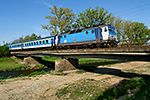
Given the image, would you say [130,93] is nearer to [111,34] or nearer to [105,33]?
[105,33]

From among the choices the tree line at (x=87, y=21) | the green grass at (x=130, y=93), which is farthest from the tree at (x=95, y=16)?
the green grass at (x=130, y=93)

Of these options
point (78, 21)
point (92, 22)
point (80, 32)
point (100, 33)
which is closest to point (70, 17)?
point (78, 21)

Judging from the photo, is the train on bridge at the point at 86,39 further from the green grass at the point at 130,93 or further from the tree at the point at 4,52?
the tree at the point at 4,52

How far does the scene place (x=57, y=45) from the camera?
28281 mm

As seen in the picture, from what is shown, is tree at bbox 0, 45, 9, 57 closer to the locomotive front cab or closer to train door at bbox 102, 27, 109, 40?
train door at bbox 102, 27, 109, 40

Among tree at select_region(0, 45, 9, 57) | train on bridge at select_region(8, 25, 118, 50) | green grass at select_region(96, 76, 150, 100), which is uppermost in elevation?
train on bridge at select_region(8, 25, 118, 50)

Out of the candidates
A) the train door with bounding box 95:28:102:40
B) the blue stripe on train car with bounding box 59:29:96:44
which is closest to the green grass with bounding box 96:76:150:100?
the train door with bounding box 95:28:102:40

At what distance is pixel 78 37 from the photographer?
23.0 m

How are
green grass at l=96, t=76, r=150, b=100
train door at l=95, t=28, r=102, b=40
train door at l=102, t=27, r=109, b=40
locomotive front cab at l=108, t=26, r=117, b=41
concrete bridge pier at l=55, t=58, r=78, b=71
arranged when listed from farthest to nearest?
concrete bridge pier at l=55, t=58, r=78, b=71 < train door at l=95, t=28, r=102, b=40 < locomotive front cab at l=108, t=26, r=117, b=41 < train door at l=102, t=27, r=109, b=40 < green grass at l=96, t=76, r=150, b=100

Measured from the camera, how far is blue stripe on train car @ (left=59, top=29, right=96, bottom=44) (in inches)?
823

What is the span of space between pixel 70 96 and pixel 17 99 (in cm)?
514

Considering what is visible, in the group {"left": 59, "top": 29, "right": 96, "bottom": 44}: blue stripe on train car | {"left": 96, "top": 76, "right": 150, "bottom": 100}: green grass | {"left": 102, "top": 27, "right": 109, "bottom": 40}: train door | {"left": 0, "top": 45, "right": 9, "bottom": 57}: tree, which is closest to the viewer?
{"left": 96, "top": 76, "right": 150, "bottom": 100}: green grass

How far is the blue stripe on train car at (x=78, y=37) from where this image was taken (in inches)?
823

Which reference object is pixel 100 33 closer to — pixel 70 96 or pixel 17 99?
pixel 70 96
